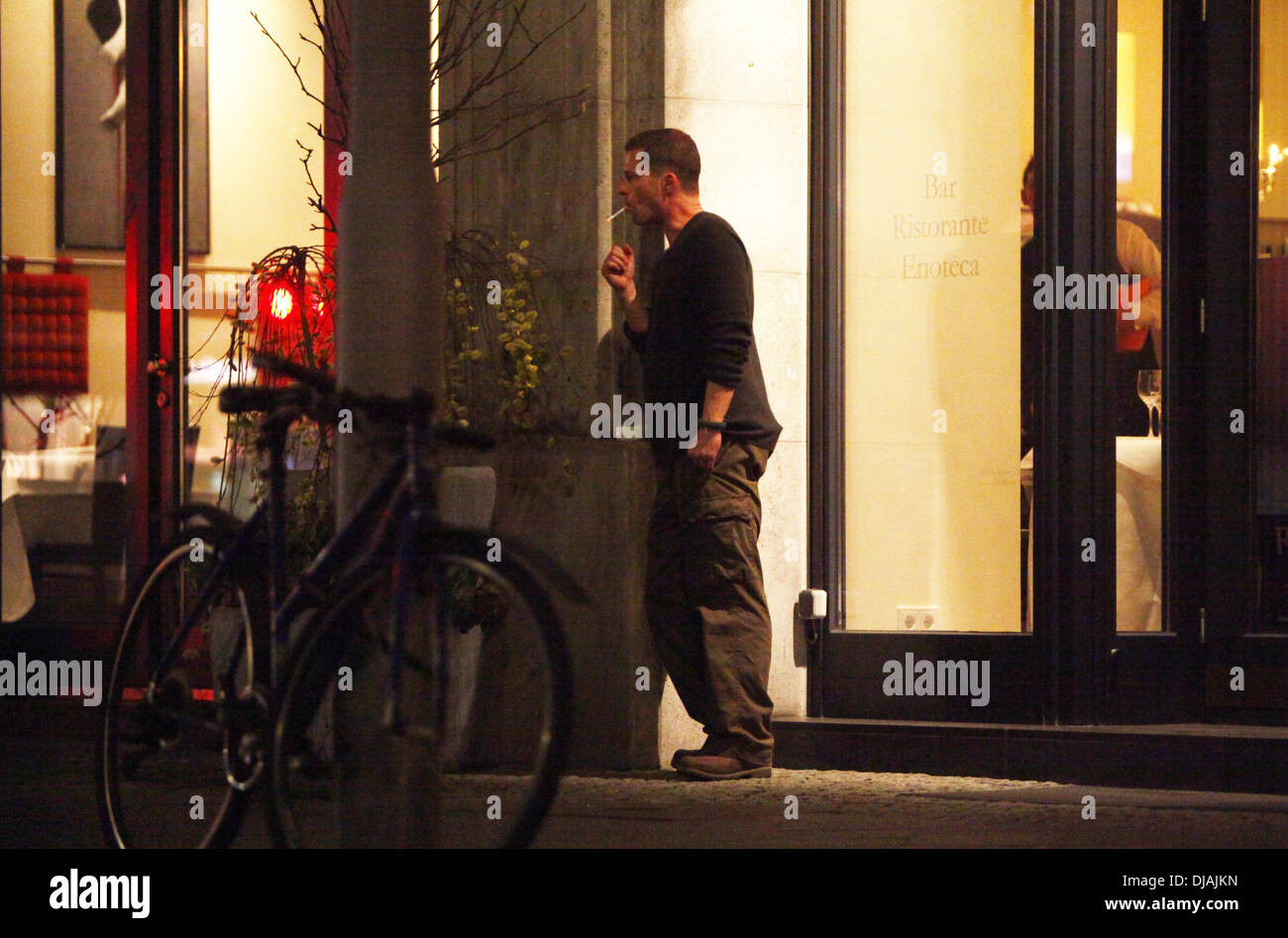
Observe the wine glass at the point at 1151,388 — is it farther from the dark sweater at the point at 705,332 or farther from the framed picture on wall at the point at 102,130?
the framed picture on wall at the point at 102,130

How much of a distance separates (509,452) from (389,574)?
3354mm

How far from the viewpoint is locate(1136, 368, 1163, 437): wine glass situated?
698 centimetres

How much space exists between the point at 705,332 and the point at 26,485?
3743 mm

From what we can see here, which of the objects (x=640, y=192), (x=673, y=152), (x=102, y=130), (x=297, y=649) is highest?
(x=102, y=130)

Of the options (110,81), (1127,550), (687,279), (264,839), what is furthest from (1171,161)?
(110,81)

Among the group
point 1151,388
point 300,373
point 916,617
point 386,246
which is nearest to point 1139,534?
point 1151,388

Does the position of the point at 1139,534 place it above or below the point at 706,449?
below

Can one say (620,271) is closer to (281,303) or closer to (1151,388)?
(281,303)

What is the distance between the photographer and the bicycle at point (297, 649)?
3.79 meters

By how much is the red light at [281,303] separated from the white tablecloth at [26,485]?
1.92m

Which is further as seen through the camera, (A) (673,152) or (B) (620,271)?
(B) (620,271)

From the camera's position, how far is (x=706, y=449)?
6.57 metres

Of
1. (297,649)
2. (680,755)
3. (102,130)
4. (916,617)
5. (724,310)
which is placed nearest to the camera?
(297,649)

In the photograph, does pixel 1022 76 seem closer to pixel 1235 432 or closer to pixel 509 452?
pixel 1235 432
